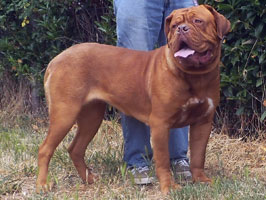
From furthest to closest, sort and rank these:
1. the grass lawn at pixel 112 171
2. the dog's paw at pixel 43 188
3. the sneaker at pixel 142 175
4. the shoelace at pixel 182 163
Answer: the shoelace at pixel 182 163 → the sneaker at pixel 142 175 → the dog's paw at pixel 43 188 → the grass lawn at pixel 112 171

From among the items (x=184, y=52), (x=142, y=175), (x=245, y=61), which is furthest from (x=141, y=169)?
(x=245, y=61)

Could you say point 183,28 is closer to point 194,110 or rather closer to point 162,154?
point 194,110

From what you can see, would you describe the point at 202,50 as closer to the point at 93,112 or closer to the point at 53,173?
the point at 93,112

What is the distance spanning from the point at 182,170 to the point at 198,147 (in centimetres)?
47

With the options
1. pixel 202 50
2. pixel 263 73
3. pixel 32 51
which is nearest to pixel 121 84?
pixel 202 50

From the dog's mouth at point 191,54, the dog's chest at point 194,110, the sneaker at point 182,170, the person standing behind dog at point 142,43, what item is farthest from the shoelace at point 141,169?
the dog's mouth at point 191,54

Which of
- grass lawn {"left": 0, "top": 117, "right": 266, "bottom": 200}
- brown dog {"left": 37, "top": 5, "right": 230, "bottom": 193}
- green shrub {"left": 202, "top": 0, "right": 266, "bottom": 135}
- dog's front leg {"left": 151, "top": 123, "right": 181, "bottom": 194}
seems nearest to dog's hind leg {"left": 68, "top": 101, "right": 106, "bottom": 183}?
brown dog {"left": 37, "top": 5, "right": 230, "bottom": 193}

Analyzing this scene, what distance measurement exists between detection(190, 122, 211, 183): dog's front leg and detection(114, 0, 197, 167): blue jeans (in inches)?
16.5

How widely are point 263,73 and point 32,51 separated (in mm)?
3326

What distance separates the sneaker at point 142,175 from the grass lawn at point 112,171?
0.05 meters

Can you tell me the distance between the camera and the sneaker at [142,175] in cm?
441

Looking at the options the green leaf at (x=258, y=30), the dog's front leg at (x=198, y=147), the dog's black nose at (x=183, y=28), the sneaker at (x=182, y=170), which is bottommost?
the sneaker at (x=182, y=170)

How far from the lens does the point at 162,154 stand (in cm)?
413

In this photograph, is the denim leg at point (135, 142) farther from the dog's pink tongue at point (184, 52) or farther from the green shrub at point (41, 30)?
the green shrub at point (41, 30)
